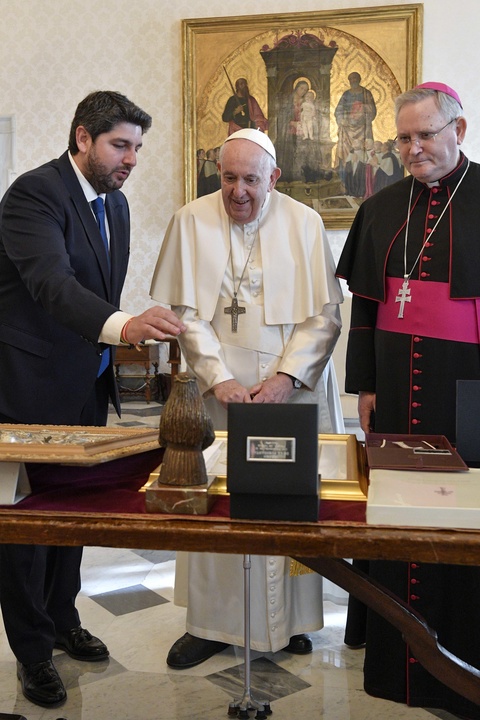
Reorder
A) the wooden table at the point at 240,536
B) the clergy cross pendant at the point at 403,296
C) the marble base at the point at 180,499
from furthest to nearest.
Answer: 1. the clergy cross pendant at the point at 403,296
2. the marble base at the point at 180,499
3. the wooden table at the point at 240,536

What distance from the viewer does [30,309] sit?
8.75ft

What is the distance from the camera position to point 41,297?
240 cm

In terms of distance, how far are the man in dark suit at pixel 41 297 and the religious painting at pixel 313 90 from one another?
641 centimetres

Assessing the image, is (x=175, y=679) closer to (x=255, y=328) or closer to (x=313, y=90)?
(x=255, y=328)

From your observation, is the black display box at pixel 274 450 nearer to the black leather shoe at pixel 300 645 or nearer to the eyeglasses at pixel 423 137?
the eyeglasses at pixel 423 137

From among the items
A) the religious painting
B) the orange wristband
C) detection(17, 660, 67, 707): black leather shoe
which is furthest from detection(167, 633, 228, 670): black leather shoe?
the religious painting

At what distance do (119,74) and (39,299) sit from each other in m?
7.71

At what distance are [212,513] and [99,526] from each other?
0.22 m

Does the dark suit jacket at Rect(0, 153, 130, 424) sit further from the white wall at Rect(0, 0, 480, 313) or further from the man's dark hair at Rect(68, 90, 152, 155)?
the white wall at Rect(0, 0, 480, 313)

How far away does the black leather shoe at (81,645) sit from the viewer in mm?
2926

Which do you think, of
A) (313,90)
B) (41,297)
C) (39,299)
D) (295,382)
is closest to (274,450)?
(41,297)

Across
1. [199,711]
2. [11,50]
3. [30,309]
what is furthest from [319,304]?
[11,50]

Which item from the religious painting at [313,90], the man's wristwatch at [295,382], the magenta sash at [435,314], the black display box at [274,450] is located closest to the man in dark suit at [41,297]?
the man's wristwatch at [295,382]

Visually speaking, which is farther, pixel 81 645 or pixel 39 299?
pixel 81 645
